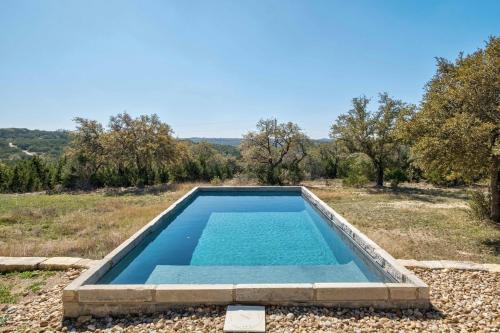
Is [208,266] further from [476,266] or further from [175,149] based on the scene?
[175,149]

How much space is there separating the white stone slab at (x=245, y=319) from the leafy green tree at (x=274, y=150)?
15.9m

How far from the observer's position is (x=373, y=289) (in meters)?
3.95

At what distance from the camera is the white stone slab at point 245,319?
11.3ft

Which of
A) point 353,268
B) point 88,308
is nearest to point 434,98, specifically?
point 353,268

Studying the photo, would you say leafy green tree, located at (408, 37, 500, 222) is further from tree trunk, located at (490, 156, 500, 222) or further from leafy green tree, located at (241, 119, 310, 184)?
leafy green tree, located at (241, 119, 310, 184)

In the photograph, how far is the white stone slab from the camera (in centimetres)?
343

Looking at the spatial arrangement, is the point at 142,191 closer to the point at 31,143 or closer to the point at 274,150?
the point at 274,150

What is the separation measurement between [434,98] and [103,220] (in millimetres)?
10048

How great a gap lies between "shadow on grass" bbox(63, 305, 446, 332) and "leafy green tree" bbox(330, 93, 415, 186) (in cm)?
1476

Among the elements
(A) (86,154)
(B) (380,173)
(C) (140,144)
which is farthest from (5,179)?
(B) (380,173)

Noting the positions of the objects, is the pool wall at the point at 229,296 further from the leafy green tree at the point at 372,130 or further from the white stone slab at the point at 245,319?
the leafy green tree at the point at 372,130

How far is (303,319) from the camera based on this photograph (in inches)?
143

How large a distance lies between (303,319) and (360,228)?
16.5 ft

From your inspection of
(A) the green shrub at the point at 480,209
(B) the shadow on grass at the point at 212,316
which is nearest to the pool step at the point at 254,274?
(B) the shadow on grass at the point at 212,316
